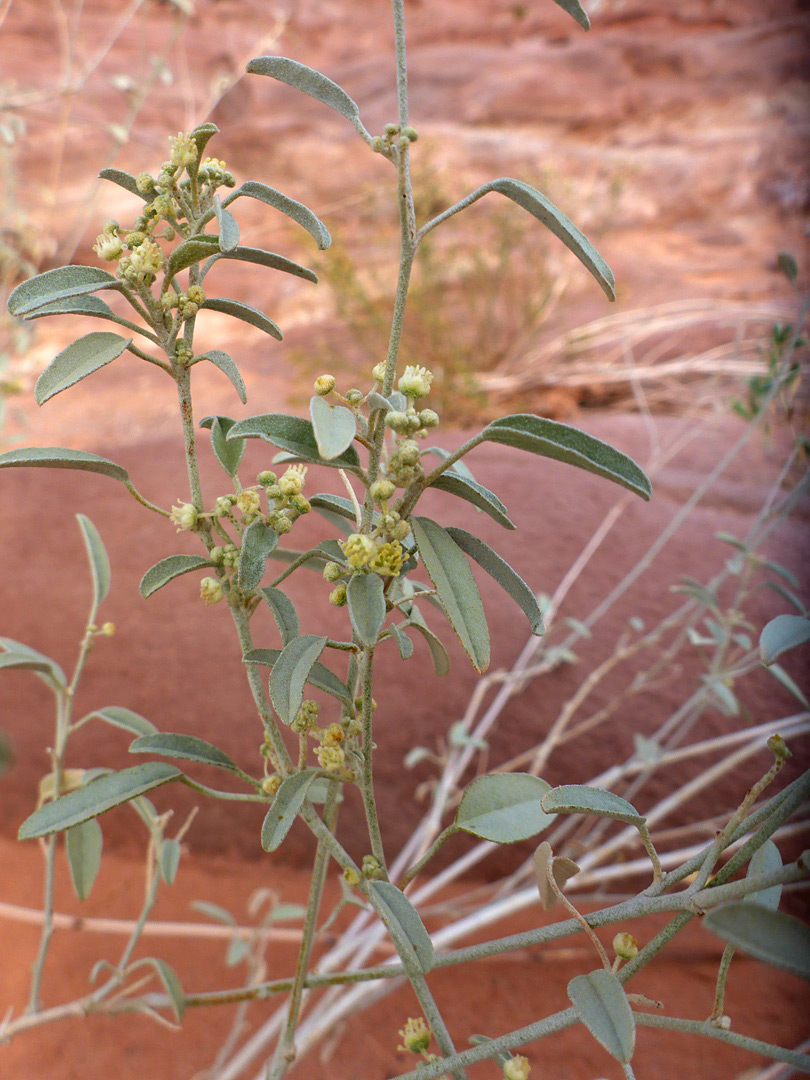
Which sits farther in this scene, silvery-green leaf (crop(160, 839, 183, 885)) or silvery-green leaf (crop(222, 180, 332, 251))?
silvery-green leaf (crop(160, 839, 183, 885))

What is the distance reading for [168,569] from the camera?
0.45m

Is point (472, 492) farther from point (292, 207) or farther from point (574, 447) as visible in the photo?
point (292, 207)

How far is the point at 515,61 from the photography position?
4465 millimetres

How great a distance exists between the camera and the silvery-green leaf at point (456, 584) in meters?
0.38

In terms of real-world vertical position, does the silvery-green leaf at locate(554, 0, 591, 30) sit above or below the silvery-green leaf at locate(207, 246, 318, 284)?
above

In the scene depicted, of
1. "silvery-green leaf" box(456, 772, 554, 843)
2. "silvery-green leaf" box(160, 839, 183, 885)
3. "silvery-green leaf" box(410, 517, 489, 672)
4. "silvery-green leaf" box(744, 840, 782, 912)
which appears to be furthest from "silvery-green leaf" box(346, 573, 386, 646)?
"silvery-green leaf" box(160, 839, 183, 885)

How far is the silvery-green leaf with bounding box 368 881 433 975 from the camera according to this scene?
1.32 feet

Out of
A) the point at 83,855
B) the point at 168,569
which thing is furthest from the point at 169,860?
the point at 168,569

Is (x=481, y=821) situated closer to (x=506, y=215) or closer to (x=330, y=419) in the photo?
(x=330, y=419)

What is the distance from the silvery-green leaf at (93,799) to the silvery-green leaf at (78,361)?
216 millimetres

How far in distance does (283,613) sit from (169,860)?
0.98 feet

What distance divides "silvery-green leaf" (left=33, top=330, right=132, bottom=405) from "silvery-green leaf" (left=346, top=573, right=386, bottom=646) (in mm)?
174

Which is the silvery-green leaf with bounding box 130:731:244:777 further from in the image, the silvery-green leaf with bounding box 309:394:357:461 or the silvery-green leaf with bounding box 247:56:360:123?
the silvery-green leaf with bounding box 247:56:360:123

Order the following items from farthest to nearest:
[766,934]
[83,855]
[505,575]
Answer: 1. [83,855]
2. [505,575]
3. [766,934]
